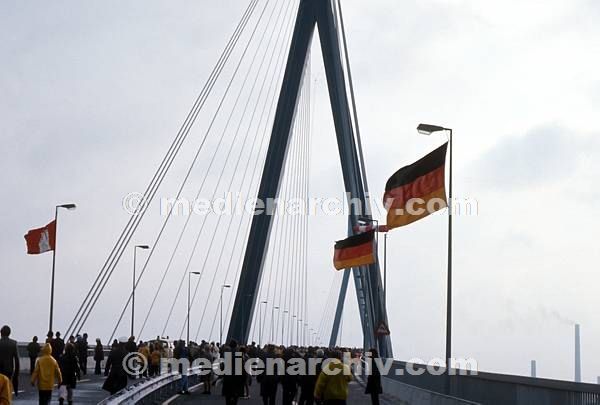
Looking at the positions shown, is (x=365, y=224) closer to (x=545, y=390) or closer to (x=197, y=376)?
(x=197, y=376)

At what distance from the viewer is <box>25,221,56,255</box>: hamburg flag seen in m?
48.3

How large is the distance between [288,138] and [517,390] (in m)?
26.2

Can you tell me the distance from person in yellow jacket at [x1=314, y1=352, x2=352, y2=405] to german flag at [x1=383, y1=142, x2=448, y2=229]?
12214 millimetres

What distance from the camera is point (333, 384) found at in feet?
58.6

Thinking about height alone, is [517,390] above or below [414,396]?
above

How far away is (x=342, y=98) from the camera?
50.5 metres

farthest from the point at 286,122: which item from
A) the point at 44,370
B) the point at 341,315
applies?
the point at 341,315

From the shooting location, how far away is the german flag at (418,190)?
2991cm

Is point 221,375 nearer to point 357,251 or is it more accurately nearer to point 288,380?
point 288,380

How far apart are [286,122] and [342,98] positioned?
2.64 m

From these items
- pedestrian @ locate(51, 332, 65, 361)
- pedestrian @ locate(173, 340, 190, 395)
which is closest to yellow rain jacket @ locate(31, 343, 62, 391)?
pedestrian @ locate(51, 332, 65, 361)

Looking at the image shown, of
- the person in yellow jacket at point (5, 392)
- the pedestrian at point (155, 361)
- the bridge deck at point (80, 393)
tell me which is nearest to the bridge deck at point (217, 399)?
the pedestrian at point (155, 361)

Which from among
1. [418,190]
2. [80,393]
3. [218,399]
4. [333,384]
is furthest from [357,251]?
[333,384]

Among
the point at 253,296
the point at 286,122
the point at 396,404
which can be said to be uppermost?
the point at 286,122
